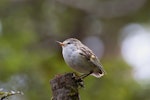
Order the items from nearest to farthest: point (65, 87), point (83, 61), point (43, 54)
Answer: point (65, 87) → point (83, 61) → point (43, 54)

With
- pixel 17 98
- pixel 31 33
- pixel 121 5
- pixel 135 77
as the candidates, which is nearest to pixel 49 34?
pixel 31 33

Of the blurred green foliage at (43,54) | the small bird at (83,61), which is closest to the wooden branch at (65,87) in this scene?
the small bird at (83,61)

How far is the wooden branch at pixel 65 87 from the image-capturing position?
3.94 m

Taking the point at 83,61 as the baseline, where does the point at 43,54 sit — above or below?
above

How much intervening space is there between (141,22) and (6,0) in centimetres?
319

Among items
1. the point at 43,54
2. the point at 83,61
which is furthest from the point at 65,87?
the point at 43,54

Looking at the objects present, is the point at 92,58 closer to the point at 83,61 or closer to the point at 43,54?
the point at 83,61


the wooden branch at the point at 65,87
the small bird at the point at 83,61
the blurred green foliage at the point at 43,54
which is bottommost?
the wooden branch at the point at 65,87

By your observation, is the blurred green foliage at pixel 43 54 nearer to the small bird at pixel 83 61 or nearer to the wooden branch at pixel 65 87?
the small bird at pixel 83 61

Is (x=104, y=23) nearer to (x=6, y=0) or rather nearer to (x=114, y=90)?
(x=6, y=0)

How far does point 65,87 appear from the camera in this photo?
13.3 feet

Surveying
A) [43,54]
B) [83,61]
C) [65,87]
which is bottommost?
[65,87]

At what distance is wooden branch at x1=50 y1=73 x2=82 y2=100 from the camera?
12.9 feet

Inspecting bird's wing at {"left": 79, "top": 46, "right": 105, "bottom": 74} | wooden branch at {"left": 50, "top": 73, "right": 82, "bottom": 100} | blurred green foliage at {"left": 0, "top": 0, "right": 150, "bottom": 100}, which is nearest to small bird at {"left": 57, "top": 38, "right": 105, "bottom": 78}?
bird's wing at {"left": 79, "top": 46, "right": 105, "bottom": 74}
